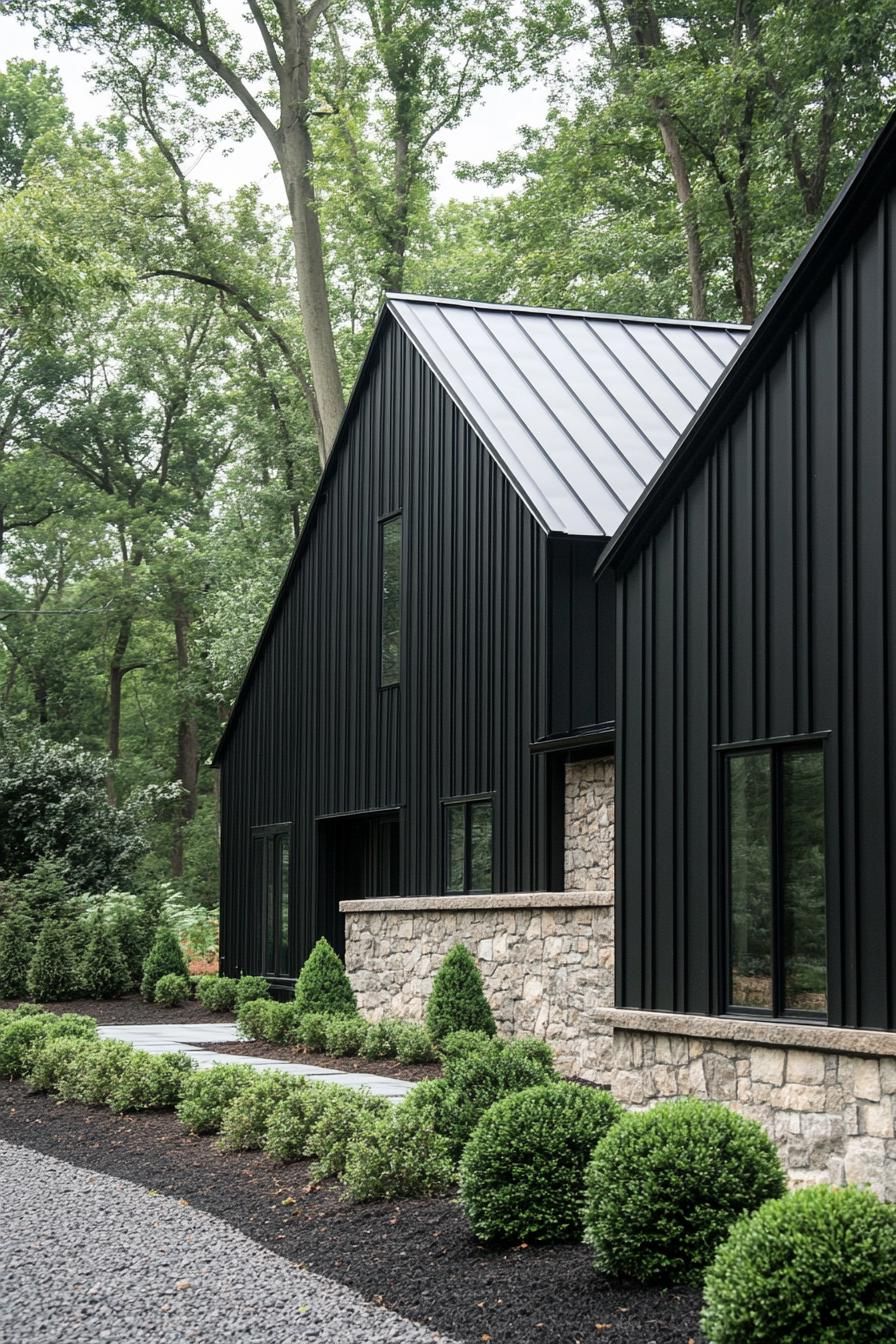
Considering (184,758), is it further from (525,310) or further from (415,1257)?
(415,1257)

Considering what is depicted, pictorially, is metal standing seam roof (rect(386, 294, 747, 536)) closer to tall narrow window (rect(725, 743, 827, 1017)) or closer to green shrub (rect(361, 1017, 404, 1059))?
green shrub (rect(361, 1017, 404, 1059))

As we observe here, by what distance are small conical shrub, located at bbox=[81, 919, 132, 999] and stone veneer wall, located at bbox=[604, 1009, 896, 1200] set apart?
12.7m

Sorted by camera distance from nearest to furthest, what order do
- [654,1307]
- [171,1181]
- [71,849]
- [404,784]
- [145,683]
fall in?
[654,1307] → [171,1181] → [404,784] → [71,849] → [145,683]

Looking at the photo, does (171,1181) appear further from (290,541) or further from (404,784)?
(290,541)

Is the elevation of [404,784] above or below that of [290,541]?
below

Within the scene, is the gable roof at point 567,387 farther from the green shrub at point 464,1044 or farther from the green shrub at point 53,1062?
the green shrub at point 53,1062

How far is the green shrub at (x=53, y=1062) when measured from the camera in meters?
12.4

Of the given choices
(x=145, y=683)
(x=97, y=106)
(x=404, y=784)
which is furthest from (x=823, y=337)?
(x=145, y=683)

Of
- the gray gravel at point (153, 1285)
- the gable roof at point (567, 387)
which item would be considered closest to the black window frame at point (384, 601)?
the gable roof at point (567, 387)

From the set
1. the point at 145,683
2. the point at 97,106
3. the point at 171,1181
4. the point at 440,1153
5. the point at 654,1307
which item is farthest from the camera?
the point at 145,683

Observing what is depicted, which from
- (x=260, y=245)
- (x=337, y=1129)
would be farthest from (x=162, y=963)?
(x=260, y=245)

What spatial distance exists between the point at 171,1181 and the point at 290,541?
2490 cm

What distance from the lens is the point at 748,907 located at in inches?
344

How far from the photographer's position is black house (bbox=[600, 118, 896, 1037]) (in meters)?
7.81
